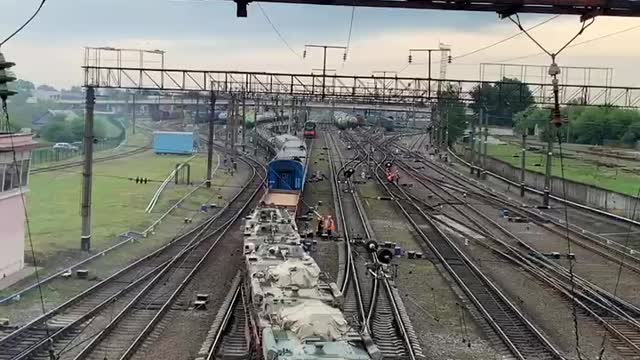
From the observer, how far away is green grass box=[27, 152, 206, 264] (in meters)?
34.4

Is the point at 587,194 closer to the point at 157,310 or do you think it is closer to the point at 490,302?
the point at 490,302

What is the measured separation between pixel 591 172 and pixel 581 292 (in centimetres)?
4211

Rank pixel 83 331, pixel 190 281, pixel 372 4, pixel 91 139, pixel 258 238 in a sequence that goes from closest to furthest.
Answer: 1. pixel 372 4
2. pixel 83 331
3. pixel 258 238
4. pixel 190 281
5. pixel 91 139

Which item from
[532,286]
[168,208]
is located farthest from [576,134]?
[532,286]

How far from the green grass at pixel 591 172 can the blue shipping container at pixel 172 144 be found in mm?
37817

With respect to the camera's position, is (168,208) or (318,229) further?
(168,208)

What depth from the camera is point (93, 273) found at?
89.8ft

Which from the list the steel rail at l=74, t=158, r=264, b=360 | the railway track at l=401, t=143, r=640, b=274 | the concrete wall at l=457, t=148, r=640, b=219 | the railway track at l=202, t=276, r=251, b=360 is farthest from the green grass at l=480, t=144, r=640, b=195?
the railway track at l=202, t=276, r=251, b=360

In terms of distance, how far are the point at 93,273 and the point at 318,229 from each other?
1317 cm

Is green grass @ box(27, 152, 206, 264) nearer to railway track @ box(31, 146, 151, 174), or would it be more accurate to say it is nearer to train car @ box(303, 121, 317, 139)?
railway track @ box(31, 146, 151, 174)

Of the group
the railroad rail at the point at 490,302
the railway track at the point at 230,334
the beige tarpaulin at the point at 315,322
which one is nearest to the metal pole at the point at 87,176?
the railway track at the point at 230,334

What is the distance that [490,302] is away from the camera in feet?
80.0

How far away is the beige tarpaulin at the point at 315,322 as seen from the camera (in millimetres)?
13125

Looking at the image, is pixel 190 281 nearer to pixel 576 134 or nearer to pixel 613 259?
pixel 613 259
